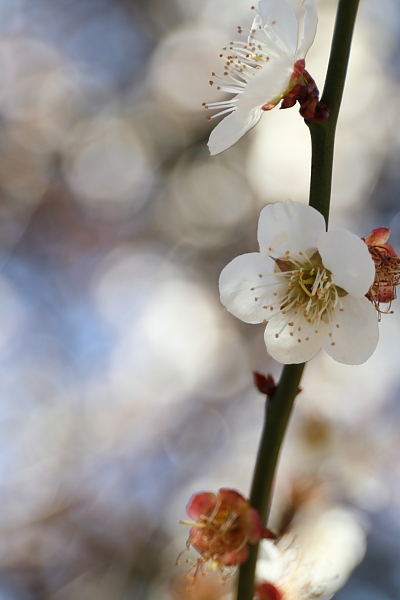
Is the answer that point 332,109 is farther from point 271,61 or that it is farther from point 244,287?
point 244,287

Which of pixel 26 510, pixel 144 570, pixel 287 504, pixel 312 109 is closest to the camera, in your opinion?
pixel 312 109

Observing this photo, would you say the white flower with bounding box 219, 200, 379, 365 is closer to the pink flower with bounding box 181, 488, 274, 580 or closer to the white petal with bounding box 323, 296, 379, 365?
the white petal with bounding box 323, 296, 379, 365

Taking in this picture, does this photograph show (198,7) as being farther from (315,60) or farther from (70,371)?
(70,371)

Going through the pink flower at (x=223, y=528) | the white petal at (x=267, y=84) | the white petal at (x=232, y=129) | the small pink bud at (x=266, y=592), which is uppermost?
the white petal at (x=267, y=84)

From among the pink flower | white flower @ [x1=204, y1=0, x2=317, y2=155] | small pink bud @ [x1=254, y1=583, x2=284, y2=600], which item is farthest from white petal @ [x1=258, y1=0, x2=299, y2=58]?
small pink bud @ [x1=254, y1=583, x2=284, y2=600]

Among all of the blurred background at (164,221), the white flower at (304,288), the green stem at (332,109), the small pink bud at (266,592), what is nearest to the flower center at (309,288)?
the white flower at (304,288)


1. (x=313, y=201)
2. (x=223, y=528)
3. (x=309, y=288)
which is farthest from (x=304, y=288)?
(x=223, y=528)

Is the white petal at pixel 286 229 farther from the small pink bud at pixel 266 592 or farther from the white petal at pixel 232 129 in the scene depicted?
the small pink bud at pixel 266 592

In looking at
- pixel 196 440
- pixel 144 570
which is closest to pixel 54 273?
pixel 196 440
